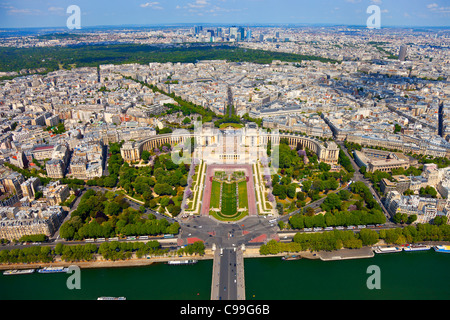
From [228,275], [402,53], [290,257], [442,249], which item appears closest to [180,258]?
[228,275]

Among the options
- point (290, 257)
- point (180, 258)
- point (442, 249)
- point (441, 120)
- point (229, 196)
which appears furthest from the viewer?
point (441, 120)

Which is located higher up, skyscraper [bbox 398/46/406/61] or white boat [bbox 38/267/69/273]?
skyscraper [bbox 398/46/406/61]

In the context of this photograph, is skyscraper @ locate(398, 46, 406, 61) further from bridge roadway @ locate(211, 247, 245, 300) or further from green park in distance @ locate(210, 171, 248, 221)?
bridge roadway @ locate(211, 247, 245, 300)

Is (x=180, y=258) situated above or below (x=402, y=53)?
below

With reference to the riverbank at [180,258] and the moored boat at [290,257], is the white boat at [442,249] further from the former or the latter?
the moored boat at [290,257]

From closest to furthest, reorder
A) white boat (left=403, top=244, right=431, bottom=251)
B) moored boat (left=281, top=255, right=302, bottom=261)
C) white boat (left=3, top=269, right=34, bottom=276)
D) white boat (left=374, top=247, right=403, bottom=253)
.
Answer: white boat (left=3, top=269, right=34, bottom=276), moored boat (left=281, top=255, right=302, bottom=261), white boat (left=374, top=247, right=403, bottom=253), white boat (left=403, top=244, right=431, bottom=251)

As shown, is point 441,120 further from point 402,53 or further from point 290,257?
point 402,53

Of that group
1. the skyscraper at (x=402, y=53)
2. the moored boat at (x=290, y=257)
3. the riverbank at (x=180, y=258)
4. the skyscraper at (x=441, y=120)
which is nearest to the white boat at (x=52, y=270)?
the riverbank at (x=180, y=258)

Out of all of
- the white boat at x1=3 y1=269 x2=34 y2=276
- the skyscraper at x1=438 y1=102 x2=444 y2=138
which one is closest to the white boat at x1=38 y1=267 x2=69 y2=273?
the white boat at x1=3 y1=269 x2=34 y2=276

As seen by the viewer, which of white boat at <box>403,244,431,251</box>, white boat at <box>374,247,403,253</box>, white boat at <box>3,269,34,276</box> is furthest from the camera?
white boat at <box>403,244,431,251</box>
